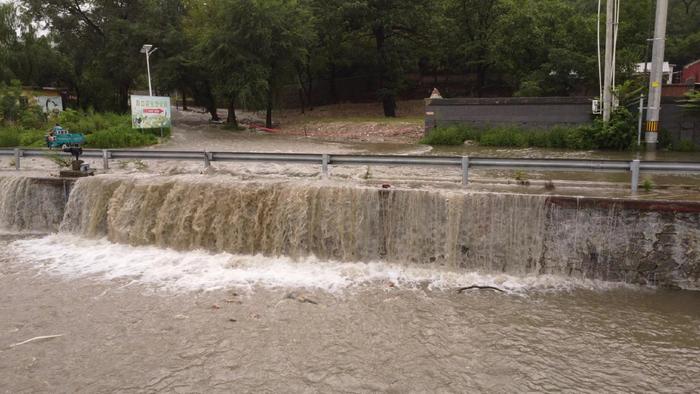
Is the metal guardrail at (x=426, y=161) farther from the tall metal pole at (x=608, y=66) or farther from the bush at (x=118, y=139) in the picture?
the tall metal pole at (x=608, y=66)

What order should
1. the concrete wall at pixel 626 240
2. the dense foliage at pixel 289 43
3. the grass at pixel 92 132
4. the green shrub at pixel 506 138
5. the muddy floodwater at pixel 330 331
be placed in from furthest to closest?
the dense foliage at pixel 289 43
the grass at pixel 92 132
the green shrub at pixel 506 138
the concrete wall at pixel 626 240
the muddy floodwater at pixel 330 331

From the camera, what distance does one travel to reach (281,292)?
28.1ft

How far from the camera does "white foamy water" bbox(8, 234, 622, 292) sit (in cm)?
895

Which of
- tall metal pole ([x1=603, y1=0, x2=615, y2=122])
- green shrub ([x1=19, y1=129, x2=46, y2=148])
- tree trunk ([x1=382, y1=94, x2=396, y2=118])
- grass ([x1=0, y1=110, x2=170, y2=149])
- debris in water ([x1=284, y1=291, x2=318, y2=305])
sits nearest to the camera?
debris in water ([x1=284, y1=291, x2=318, y2=305])

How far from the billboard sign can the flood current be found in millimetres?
12643

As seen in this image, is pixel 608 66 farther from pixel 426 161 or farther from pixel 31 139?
pixel 31 139

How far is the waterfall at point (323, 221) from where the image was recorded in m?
9.46

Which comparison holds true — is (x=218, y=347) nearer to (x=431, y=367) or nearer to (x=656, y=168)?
(x=431, y=367)

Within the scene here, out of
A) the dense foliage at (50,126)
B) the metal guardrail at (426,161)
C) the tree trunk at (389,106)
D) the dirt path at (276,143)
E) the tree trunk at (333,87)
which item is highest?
the tree trunk at (333,87)

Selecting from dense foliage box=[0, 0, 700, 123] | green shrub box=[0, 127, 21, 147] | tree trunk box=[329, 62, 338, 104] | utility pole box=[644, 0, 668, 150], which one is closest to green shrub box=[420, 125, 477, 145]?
utility pole box=[644, 0, 668, 150]

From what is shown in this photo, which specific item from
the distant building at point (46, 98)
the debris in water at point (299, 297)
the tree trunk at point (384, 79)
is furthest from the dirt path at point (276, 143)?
the debris in water at point (299, 297)

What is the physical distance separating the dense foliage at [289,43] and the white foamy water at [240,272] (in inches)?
877

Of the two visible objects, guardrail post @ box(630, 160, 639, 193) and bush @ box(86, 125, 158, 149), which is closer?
guardrail post @ box(630, 160, 639, 193)

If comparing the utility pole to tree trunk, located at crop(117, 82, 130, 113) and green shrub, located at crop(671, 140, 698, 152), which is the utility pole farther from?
tree trunk, located at crop(117, 82, 130, 113)
